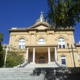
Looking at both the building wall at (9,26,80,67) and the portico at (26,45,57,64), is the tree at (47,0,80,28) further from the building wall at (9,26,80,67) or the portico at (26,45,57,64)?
the building wall at (9,26,80,67)

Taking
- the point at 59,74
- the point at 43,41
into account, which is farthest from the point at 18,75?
the point at 43,41

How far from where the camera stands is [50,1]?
453 inches

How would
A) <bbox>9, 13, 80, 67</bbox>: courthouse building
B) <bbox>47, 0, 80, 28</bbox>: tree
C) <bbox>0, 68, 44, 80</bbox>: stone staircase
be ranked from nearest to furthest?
<bbox>0, 68, 44, 80</bbox>: stone staircase
<bbox>47, 0, 80, 28</bbox>: tree
<bbox>9, 13, 80, 67</bbox>: courthouse building

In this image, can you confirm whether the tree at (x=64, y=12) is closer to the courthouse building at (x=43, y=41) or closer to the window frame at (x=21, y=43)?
the courthouse building at (x=43, y=41)

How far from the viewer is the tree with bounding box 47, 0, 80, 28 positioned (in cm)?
1085

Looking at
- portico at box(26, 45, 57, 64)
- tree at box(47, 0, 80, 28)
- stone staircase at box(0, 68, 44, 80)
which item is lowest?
stone staircase at box(0, 68, 44, 80)

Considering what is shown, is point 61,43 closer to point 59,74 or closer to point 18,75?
point 59,74

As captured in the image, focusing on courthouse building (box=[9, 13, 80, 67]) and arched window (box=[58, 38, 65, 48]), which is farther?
arched window (box=[58, 38, 65, 48])

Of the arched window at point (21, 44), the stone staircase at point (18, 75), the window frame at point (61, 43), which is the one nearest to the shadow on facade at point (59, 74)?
the stone staircase at point (18, 75)

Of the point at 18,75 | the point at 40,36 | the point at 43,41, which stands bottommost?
the point at 18,75

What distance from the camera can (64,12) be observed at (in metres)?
11.1

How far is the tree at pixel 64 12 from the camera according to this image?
1085 centimetres

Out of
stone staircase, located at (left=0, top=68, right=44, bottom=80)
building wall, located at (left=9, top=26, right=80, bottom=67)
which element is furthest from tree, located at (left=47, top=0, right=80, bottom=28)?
building wall, located at (left=9, top=26, right=80, bottom=67)

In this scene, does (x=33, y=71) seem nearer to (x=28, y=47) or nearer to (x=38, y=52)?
(x=28, y=47)
